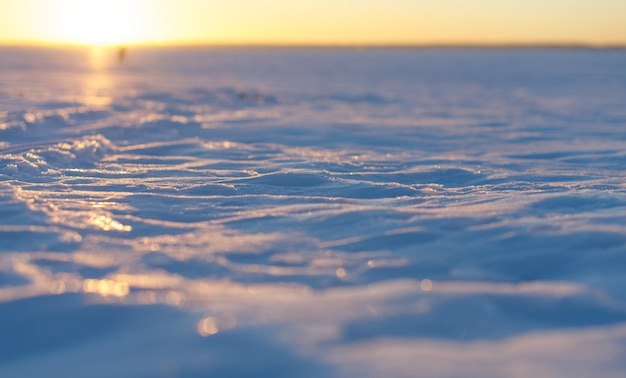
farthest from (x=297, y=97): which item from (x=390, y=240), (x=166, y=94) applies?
(x=390, y=240)

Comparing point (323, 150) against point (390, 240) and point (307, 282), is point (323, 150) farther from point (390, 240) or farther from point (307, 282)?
point (307, 282)

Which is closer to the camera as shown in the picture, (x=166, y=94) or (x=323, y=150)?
(x=323, y=150)

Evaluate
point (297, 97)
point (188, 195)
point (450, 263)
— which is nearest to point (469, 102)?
point (297, 97)

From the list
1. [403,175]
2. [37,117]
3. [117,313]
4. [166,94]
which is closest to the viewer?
[117,313]

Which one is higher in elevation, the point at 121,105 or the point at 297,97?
the point at 297,97

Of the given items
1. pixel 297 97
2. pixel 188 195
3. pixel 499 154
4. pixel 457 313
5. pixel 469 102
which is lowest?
pixel 457 313

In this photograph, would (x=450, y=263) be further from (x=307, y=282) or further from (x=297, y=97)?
(x=297, y=97)

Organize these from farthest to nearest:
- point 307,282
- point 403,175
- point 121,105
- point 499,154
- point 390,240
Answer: point 121,105 → point 499,154 → point 403,175 → point 390,240 → point 307,282
